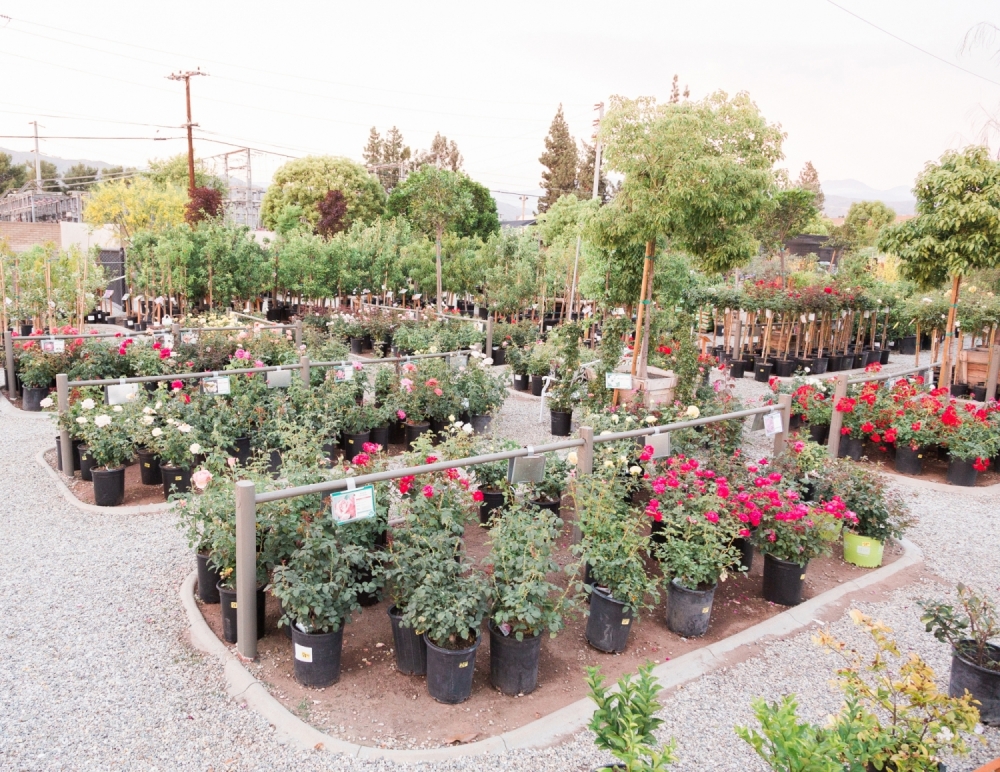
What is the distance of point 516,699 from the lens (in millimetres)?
3275

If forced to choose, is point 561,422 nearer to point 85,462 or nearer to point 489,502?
point 489,502

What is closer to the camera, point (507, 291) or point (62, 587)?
point (62, 587)

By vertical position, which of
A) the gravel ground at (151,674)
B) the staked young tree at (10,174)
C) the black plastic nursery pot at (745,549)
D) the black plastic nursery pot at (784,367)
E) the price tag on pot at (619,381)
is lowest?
the gravel ground at (151,674)

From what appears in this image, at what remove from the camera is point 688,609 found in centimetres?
384

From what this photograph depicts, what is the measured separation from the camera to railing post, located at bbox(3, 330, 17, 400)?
8.95 meters

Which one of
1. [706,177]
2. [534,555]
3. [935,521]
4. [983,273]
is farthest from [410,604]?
[983,273]

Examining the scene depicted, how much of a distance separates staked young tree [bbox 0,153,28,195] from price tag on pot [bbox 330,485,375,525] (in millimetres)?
61256

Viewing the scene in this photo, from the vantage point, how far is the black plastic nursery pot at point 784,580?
4.23 meters

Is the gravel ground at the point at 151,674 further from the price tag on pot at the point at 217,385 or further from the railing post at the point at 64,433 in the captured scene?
the price tag on pot at the point at 217,385

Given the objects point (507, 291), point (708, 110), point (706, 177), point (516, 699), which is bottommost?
point (516, 699)

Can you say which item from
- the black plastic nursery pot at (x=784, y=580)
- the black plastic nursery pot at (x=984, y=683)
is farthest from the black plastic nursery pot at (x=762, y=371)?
the black plastic nursery pot at (x=984, y=683)

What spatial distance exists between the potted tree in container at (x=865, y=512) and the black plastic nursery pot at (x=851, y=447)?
2.62m

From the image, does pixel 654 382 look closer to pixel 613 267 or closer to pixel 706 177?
pixel 613 267

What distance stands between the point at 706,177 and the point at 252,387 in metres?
4.90
